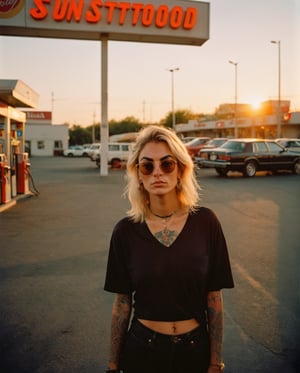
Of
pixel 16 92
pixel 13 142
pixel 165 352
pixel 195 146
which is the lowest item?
pixel 165 352

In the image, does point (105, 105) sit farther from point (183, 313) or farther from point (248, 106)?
point (248, 106)

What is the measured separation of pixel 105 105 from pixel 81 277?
1855 cm

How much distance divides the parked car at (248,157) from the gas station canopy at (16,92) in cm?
924

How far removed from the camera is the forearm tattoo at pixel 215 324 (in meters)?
2.09

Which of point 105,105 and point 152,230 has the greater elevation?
point 105,105

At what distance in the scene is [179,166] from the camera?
7.70 ft

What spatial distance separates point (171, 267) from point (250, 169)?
18.8 metres

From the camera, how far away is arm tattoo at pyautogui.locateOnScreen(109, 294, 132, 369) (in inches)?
85.8

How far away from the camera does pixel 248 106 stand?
282ft

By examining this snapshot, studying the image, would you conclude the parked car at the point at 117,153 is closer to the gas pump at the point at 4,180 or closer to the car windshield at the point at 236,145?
the car windshield at the point at 236,145

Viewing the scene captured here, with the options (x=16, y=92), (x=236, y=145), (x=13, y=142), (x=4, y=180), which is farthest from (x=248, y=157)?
(x=4, y=180)

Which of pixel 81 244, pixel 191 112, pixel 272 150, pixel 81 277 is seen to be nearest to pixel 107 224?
pixel 81 244

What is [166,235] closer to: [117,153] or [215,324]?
[215,324]

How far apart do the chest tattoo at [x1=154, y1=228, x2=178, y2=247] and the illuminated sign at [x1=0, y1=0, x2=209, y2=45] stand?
829 inches
